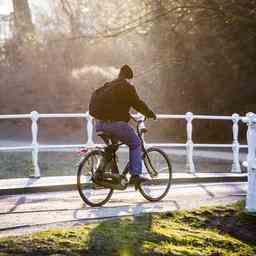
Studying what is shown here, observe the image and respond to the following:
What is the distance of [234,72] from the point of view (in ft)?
93.4

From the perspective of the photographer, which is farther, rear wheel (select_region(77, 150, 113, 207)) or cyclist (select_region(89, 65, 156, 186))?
rear wheel (select_region(77, 150, 113, 207))

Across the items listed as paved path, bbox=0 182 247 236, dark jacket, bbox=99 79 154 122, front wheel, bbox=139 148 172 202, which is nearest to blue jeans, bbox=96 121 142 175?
dark jacket, bbox=99 79 154 122

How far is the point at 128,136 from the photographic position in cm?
1077

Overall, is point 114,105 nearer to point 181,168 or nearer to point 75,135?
point 181,168

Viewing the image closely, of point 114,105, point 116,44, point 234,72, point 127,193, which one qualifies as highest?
point 116,44

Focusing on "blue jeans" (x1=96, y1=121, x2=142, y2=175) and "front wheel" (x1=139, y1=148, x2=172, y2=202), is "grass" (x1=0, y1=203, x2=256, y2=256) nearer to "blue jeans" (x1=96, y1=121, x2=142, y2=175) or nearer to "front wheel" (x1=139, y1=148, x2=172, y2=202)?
"blue jeans" (x1=96, y1=121, x2=142, y2=175)

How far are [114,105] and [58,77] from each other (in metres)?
26.0

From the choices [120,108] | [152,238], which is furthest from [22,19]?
[152,238]

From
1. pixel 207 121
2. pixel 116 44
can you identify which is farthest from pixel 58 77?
pixel 207 121

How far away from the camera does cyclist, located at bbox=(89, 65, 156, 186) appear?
34.5 feet

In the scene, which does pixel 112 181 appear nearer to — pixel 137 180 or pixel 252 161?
pixel 137 180

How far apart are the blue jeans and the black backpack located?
0.15m

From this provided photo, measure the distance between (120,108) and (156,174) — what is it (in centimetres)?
160

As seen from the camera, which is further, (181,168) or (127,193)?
(181,168)
